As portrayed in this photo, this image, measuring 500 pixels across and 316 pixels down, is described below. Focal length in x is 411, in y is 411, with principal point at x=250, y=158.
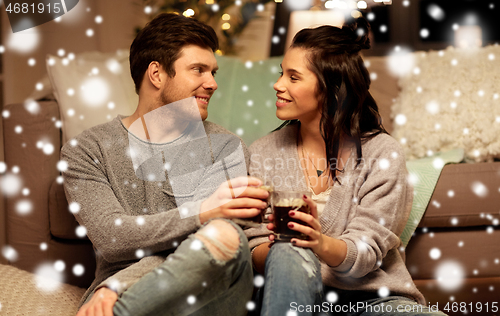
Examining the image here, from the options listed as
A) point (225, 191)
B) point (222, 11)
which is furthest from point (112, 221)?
point (222, 11)

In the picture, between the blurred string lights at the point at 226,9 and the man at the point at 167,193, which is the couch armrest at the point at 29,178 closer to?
the man at the point at 167,193

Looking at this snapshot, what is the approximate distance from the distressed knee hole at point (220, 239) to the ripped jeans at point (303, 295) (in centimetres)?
10

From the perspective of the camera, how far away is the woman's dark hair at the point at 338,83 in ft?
3.86

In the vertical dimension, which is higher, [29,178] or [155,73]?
[155,73]

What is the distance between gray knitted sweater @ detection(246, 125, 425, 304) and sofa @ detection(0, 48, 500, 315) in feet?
1.26

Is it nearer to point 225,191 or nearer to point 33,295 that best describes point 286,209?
point 225,191

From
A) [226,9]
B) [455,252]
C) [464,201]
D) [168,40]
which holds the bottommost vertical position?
[455,252]

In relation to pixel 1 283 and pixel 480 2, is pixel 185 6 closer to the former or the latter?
pixel 1 283

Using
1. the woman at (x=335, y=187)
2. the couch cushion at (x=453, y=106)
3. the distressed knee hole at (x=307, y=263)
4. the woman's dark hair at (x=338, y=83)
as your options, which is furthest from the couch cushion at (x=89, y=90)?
the couch cushion at (x=453, y=106)

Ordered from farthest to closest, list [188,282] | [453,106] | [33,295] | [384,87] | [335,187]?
1. [384,87]
2. [453,106]
3. [33,295]
4. [335,187]
5. [188,282]

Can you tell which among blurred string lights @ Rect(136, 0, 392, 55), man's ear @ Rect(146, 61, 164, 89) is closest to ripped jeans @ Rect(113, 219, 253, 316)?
man's ear @ Rect(146, 61, 164, 89)

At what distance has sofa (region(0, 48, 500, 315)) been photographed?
140 centimetres

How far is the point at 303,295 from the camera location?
32.3 inches

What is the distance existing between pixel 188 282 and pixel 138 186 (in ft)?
1.42
